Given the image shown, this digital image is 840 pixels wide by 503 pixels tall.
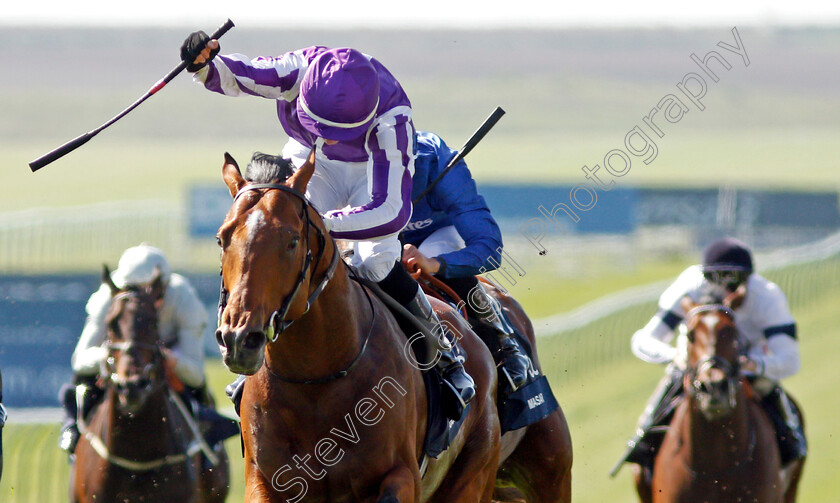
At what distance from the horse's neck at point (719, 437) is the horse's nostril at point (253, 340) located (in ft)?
12.4

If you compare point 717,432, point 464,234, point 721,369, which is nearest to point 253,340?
point 464,234

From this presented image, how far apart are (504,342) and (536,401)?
293 millimetres

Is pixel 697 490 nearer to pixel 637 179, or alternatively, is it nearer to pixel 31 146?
pixel 637 179

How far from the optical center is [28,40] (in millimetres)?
66688

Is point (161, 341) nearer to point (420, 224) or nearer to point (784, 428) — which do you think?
point (420, 224)

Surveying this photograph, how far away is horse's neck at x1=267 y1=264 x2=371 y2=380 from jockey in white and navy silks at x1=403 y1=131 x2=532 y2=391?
1.08 m

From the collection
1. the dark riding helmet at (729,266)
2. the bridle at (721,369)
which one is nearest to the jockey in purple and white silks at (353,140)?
the bridle at (721,369)

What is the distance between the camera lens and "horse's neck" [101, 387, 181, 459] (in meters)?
6.28

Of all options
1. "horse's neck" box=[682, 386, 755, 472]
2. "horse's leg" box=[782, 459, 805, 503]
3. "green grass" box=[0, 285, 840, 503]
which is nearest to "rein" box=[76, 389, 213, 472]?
"green grass" box=[0, 285, 840, 503]

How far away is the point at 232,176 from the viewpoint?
11.0ft

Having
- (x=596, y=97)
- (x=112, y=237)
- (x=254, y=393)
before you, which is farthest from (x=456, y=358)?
(x=596, y=97)

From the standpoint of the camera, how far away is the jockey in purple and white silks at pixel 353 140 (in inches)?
144

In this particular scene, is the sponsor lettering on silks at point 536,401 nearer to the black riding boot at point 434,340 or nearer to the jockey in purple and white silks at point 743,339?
the black riding boot at point 434,340

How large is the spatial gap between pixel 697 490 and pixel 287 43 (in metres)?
A: 59.4
